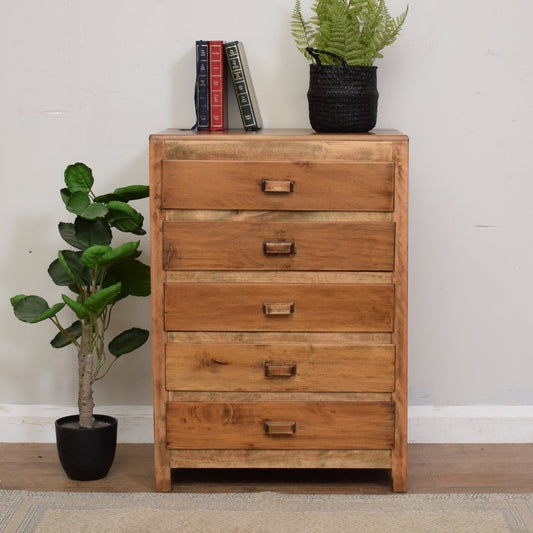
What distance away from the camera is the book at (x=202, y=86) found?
7.63ft

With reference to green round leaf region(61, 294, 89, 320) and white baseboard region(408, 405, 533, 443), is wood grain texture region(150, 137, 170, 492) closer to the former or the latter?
green round leaf region(61, 294, 89, 320)

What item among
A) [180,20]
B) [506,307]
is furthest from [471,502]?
[180,20]

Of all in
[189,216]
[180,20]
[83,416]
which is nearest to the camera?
[189,216]

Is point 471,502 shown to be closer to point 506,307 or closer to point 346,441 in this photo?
point 346,441

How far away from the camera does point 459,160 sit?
254 centimetres

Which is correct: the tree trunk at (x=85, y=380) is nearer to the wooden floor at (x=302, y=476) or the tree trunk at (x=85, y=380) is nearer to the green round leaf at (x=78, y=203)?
the wooden floor at (x=302, y=476)

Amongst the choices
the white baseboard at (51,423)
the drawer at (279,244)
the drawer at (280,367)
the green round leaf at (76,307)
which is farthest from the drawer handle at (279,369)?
the white baseboard at (51,423)

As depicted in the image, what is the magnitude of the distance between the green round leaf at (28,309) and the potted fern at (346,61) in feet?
3.08

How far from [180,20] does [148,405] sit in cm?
123

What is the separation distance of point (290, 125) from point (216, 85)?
0.31 metres

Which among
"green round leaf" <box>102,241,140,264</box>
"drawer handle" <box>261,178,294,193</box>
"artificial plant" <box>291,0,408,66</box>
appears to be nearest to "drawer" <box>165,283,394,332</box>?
"green round leaf" <box>102,241,140,264</box>

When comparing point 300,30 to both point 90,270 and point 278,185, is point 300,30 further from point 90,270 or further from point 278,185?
point 90,270

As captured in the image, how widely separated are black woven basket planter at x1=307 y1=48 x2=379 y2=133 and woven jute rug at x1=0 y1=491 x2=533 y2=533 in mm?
1032

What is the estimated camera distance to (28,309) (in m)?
2.26
